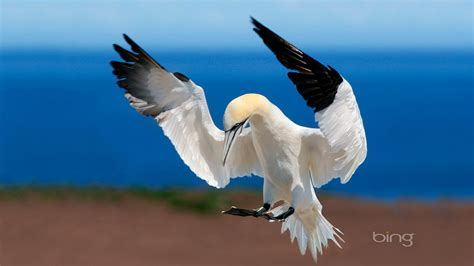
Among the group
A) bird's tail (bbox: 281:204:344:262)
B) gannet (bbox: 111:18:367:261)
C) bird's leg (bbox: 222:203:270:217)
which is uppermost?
gannet (bbox: 111:18:367:261)

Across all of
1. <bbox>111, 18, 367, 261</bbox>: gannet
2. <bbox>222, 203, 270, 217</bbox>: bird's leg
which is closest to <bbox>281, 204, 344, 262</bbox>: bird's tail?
<bbox>111, 18, 367, 261</bbox>: gannet

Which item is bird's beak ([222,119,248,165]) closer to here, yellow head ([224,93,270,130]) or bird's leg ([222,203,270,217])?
yellow head ([224,93,270,130])

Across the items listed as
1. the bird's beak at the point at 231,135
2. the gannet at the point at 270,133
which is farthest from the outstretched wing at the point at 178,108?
the bird's beak at the point at 231,135

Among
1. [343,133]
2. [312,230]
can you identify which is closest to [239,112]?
[343,133]

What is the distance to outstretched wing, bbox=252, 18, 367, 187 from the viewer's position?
4016 mm

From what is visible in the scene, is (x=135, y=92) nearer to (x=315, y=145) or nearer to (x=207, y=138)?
(x=207, y=138)

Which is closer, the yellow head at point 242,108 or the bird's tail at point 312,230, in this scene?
the yellow head at point 242,108

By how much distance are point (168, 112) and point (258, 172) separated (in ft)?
1.68

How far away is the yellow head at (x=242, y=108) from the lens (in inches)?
163

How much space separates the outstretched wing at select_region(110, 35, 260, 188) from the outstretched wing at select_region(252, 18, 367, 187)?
591 millimetres

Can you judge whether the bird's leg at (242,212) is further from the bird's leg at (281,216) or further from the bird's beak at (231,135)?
the bird's beak at (231,135)

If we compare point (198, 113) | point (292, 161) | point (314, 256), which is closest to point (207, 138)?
point (198, 113)

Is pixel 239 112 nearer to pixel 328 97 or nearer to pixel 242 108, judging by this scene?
pixel 242 108

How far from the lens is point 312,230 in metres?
4.82
